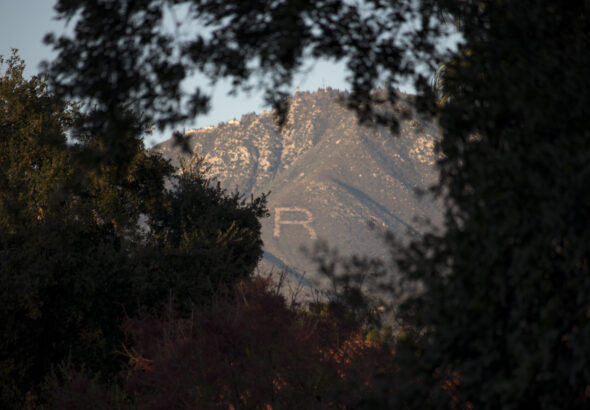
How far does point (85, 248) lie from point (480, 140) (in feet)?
73.9

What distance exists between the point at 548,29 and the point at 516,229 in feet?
5.65

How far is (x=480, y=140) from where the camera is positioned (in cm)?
535

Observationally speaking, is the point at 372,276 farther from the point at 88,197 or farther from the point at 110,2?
the point at 88,197

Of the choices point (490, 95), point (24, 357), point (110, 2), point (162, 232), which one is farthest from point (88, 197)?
point (490, 95)

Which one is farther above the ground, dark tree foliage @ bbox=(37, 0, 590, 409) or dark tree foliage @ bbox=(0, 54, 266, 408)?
dark tree foliage @ bbox=(37, 0, 590, 409)

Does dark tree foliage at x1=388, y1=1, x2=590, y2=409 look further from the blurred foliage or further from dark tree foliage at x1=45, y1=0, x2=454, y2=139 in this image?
the blurred foliage

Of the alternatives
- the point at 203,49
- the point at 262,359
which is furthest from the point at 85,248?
the point at 203,49

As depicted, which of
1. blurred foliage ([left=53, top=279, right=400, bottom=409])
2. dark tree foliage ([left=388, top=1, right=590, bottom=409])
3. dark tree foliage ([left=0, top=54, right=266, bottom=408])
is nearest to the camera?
dark tree foliage ([left=388, top=1, right=590, bottom=409])

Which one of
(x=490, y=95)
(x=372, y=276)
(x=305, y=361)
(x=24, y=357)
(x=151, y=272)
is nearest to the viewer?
(x=490, y=95)

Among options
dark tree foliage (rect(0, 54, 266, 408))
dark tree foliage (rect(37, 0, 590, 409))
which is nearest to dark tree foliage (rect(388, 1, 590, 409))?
dark tree foliage (rect(37, 0, 590, 409))

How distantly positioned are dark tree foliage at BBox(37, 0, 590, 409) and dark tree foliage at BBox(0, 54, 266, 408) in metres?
6.06

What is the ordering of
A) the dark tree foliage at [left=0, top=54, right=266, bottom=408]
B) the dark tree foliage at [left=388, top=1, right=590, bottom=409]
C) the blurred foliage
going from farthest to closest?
the dark tree foliage at [left=0, top=54, right=266, bottom=408]
the blurred foliage
the dark tree foliage at [left=388, top=1, right=590, bottom=409]

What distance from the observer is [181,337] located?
14.6 meters

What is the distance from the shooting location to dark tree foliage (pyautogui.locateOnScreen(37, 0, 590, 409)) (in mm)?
4633
